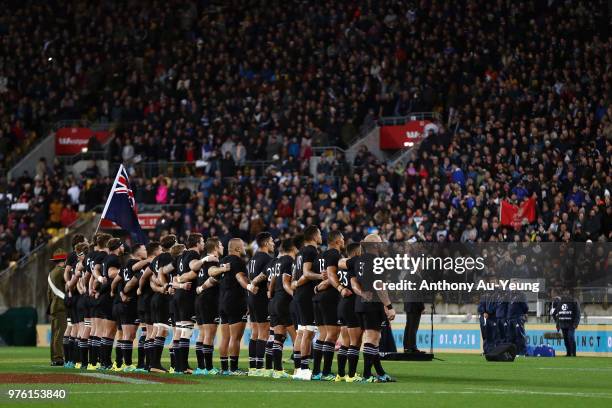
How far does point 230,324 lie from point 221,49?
2927 cm

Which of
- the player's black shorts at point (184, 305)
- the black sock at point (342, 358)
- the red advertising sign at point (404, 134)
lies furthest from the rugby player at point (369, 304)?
the red advertising sign at point (404, 134)

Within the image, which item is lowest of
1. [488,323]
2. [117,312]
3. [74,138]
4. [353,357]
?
[353,357]

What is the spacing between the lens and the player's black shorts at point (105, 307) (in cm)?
2442

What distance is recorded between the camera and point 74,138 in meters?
51.1

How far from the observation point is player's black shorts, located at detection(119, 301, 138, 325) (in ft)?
79.0

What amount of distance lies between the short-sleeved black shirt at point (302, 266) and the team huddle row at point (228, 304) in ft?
0.05

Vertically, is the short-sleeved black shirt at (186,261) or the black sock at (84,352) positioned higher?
the short-sleeved black shirt at (186,261)

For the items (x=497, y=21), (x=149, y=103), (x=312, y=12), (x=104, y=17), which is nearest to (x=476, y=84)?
(x=497, y=21)

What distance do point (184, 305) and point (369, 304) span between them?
179 inches

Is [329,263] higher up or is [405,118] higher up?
[405,118]

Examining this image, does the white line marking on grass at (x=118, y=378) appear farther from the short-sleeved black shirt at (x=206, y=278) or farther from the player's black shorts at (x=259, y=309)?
the player's black shorts at (x=259, y=309)

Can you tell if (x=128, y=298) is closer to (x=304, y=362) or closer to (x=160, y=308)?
(x=160, y=308)

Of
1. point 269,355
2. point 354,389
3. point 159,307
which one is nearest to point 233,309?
point 269,355

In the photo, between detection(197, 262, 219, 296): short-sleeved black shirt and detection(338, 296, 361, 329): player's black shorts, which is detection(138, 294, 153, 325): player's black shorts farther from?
detection(338, 296, 361, 329): player's black shorts
